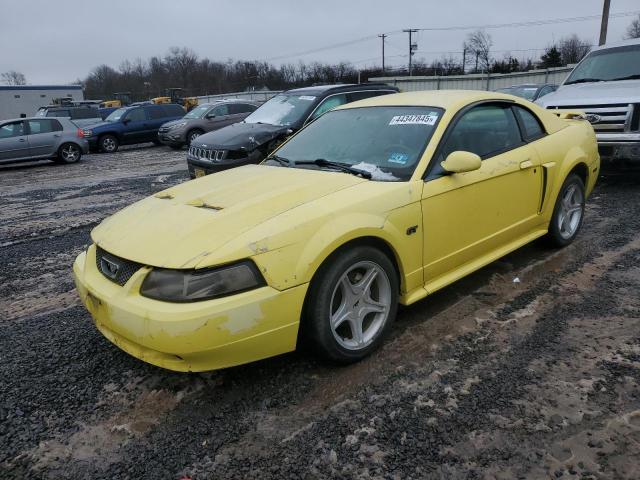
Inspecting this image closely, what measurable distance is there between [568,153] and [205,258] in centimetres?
363

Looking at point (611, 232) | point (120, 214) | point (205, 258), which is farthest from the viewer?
point (611, 232)

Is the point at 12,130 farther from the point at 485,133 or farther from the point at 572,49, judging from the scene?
the point at 572,49

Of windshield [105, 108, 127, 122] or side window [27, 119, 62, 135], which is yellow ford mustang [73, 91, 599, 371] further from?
windshield [105, 108, 127, 122]

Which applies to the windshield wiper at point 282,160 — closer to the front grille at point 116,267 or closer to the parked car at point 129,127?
the front grille at point 116,267

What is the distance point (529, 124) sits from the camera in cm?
423

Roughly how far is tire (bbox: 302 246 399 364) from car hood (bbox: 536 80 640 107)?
5.52 meters

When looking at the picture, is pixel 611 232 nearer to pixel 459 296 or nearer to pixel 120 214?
pixel 459 296

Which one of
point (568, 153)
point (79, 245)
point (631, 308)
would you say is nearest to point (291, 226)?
point (631, 308)

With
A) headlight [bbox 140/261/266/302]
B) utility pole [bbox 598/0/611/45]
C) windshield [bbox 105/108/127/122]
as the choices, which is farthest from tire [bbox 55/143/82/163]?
utility pole [bbox 598/0/611/45]

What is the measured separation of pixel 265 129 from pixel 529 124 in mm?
4488

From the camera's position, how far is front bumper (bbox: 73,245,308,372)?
7.70 feet

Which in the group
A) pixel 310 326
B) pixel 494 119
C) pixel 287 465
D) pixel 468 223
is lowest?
pixel 287 465

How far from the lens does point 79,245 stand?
220 inches

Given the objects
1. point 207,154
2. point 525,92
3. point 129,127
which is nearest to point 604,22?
point 525,92
